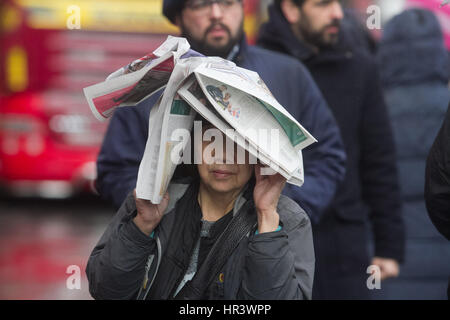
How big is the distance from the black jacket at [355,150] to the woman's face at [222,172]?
128 centimetres

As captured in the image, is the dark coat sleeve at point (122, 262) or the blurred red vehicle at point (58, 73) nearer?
the dark coat sleeve at point (122, 262)

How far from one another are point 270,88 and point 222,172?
2.61 ft

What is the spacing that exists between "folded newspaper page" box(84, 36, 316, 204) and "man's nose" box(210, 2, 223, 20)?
79 centimetres

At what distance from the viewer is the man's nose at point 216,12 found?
2859 mm

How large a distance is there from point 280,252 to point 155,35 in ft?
24.2

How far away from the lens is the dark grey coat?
1.98 metres

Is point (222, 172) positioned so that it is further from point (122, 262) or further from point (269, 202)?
point (122, 262)

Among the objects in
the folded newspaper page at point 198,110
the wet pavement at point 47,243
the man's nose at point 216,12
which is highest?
the man's nose at point 216,12

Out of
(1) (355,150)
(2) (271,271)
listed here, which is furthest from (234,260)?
(1) (355,150)

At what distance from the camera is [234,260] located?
6.77 ft

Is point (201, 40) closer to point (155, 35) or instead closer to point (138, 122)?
point (138, 122)

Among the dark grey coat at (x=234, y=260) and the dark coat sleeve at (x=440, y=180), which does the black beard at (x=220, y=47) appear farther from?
the dark coat sleeve at (x=440, y=180)

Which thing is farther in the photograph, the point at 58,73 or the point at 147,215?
Answer: the point at 58,73

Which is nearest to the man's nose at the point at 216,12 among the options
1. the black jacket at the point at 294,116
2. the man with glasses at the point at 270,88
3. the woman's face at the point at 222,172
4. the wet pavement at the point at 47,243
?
the man with glasses at the point at 270,88
